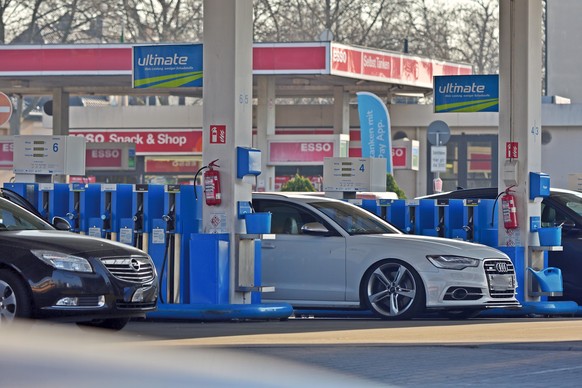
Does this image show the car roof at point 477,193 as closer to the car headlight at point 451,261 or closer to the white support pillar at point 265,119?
the car headlight at point 451,261

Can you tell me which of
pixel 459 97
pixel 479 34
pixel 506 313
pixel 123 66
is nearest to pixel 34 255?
pixel 506 313

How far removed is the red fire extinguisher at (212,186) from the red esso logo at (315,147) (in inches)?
1006

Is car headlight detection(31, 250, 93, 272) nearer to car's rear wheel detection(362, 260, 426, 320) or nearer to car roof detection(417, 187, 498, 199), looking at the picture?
car's rear wheel detection(362, 260, 426, 320)

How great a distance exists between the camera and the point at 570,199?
19.2m

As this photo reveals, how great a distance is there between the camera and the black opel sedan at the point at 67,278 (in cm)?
1278

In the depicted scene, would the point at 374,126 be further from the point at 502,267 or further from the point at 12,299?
the point at 12,299

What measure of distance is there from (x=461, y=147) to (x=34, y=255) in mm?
37749

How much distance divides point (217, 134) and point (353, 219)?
208 cm

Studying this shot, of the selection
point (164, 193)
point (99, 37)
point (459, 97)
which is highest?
point (99, 37)

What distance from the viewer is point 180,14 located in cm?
6531

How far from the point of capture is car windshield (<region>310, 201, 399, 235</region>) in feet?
56.5

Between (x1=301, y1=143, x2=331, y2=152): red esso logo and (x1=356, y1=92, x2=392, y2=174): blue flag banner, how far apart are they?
1.10 metres

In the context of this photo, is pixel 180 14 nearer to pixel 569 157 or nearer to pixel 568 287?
pixel 569 157

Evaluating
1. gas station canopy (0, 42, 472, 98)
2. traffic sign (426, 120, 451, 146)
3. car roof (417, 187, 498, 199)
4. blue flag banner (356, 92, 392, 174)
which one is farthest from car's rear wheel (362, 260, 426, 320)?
blue flag banner (356, 92, 392, 174)
